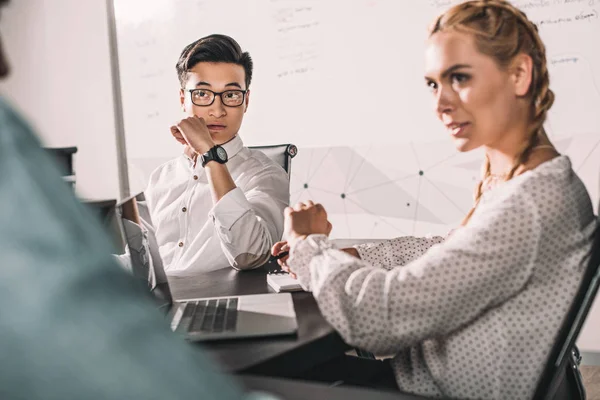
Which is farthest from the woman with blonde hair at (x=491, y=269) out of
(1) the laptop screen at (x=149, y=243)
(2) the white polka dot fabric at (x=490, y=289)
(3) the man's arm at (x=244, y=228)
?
(3) the man's arm at (x=244, y=228)

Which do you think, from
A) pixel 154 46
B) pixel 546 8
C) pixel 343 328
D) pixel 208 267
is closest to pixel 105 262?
pixel 343 328

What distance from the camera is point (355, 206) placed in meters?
3.38

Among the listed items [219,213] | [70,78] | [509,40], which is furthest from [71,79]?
[509,40]

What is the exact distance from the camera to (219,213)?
180 centimetres

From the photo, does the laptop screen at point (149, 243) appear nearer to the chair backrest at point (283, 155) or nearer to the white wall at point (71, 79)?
the chair backrest at point (283, 155)

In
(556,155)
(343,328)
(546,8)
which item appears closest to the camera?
(343,328)

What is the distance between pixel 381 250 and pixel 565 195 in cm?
57

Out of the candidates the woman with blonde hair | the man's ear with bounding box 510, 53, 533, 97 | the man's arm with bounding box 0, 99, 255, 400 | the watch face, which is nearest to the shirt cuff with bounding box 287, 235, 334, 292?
the woman with blonde hair

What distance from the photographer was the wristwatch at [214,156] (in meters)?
1.94

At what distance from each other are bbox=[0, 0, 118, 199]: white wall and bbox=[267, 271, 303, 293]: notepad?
2.67 m

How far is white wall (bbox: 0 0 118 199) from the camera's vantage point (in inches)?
156

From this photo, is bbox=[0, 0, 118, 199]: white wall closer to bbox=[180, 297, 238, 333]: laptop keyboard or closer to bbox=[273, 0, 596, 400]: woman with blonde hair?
bbox=[180, 297, 238, 333]: laptop keyboard

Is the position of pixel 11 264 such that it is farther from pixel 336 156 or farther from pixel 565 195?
pixel 336 156

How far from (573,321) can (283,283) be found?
0.63 meters
